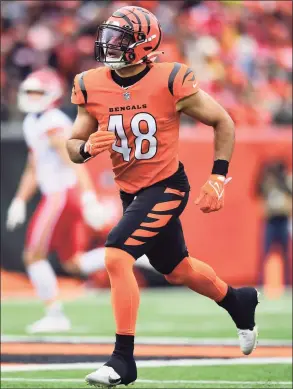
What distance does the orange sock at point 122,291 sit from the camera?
190 inches

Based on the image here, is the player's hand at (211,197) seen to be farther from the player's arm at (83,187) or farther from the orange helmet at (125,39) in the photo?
the player's arm at (83,187)

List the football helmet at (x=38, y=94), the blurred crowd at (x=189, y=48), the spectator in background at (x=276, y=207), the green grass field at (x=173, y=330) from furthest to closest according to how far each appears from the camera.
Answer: the blurred crowd at (x=189, y=48)
the spectator in background at (x=276, y=207)
the football helmet at (x=38, y=94)
the green grass field at (x=173, y=330)

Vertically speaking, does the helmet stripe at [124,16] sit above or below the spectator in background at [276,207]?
above

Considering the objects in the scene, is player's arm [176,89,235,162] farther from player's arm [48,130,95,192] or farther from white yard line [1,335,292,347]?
player's arm [48,130,95,192]

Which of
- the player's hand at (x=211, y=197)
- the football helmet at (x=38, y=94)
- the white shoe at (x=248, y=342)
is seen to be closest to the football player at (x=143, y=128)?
the player's hand at (x=211, y=197)

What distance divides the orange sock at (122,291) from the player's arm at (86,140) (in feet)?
1.55

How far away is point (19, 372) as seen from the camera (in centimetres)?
588

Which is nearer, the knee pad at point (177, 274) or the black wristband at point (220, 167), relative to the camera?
the black wristband at point (220, 167)

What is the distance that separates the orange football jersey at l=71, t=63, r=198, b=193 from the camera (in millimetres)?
5062

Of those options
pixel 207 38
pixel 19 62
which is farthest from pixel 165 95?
pixel 207 38

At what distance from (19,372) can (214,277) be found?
126 cm

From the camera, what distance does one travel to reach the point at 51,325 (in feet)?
26.7

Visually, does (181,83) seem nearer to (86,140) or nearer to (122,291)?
(86,140)

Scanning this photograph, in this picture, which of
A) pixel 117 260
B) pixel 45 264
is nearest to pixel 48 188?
pixel 45 264
